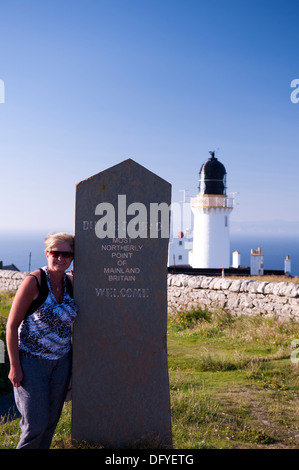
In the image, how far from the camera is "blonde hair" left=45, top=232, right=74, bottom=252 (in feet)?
14.1

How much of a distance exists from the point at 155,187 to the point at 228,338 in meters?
6.19

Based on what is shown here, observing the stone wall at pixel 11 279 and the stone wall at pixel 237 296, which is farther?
the stone wall at pixel 11 279

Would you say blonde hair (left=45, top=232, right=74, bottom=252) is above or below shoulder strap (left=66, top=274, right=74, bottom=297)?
above

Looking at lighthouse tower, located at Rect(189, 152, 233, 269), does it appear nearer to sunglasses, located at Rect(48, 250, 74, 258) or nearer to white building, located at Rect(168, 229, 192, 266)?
white building, located at Rect(168, 229, 192, 266)

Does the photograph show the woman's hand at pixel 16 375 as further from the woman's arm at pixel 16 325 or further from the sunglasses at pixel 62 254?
the sunglasses at pixel 62 254

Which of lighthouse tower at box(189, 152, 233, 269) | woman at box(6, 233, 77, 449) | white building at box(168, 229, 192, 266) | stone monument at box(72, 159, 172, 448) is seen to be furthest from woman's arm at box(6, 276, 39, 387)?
white building at box(168, 229, 192, 266)

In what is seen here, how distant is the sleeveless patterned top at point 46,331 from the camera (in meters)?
3.96

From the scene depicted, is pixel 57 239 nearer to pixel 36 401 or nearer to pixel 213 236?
pixel 36 401

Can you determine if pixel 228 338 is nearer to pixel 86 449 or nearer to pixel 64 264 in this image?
pixel 86 449

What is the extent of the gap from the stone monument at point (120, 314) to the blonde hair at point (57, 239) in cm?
9

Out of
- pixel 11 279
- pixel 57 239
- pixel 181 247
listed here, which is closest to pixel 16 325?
pixel 57 239

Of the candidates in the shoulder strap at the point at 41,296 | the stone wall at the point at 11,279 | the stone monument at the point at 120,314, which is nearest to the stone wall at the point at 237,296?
the stone monument at the point at 120,314

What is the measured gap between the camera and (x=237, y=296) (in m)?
11.9
